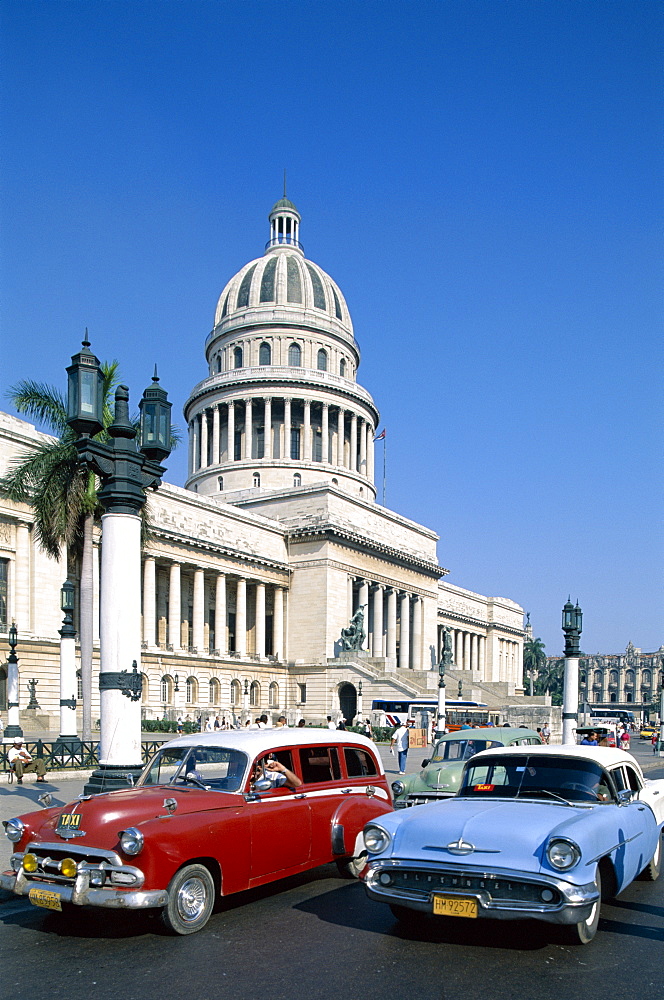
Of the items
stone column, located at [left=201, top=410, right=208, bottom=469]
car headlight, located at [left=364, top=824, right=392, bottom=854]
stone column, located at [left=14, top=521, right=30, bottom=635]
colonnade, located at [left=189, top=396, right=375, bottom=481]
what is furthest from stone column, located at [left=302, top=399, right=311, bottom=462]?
car headlight, located at [left=364, top=824, right=392, bottom=854]

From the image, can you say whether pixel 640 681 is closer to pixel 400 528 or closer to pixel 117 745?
pixel 400 528

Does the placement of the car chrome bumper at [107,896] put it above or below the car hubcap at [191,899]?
above

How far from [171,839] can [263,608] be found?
186ft

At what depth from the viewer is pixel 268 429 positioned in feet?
266

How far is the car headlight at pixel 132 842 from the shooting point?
305 inches

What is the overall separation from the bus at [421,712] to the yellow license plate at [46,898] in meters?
40.4

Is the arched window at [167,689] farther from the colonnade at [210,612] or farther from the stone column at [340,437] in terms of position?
the stone column at [340,437]

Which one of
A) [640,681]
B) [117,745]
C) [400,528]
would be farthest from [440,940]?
[640,681]

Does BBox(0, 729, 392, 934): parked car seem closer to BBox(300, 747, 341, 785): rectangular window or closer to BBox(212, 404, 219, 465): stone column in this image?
BBox(300, 747, 341, 785): rectangular window

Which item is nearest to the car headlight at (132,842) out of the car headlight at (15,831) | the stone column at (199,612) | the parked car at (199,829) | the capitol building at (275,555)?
the parked car at (199,829)

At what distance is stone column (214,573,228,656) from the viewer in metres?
60.3

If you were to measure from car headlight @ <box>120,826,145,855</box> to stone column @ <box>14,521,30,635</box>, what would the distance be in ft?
127

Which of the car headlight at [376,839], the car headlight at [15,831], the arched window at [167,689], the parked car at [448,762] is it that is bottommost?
the arched window at [167,689]

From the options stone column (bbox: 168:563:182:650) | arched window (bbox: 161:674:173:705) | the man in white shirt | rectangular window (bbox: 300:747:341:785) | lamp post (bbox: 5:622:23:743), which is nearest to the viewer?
rectangular window (bbox: 300:747:341:785)
